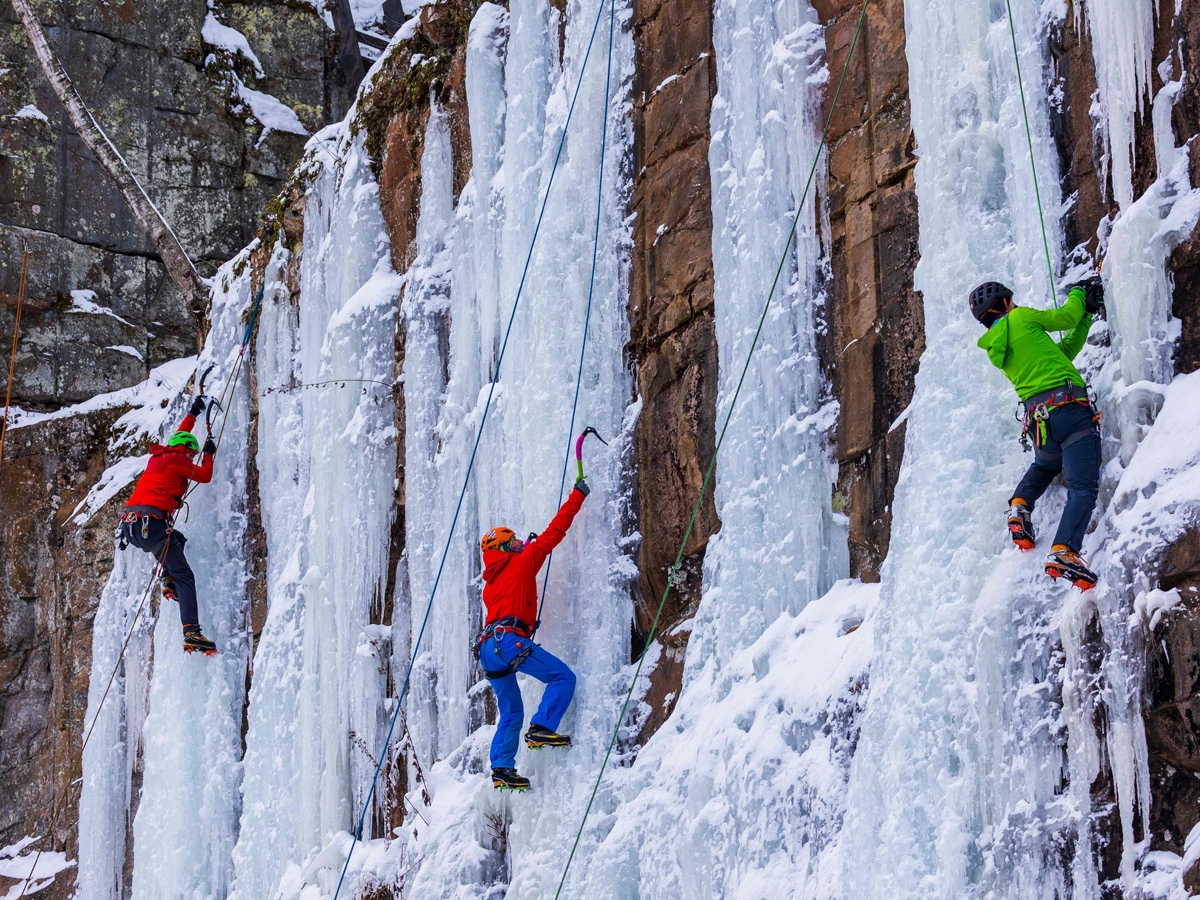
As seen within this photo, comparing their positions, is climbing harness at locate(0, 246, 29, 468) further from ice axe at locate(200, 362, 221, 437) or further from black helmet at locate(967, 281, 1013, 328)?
black helmet at locate(967, 281, 1013, 328)

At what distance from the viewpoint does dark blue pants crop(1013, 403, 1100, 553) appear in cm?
442

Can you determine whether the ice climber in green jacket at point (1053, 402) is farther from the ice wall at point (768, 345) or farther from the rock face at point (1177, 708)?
the ice wall at point (768, 345)

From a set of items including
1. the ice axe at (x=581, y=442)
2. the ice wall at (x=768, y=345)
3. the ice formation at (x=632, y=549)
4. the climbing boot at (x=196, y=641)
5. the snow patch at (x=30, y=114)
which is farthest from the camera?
the snow patch at (x=30, y=114)

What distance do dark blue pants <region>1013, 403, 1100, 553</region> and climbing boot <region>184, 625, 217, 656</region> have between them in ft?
19.8

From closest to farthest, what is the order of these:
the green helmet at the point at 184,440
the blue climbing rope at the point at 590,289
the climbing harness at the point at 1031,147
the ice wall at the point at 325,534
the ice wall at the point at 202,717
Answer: the climbing harness at the point at 1031,147 → the blue climbing rope at the point at 590,289 → the ice wall at the point at 325,534 → the ice wall at the point at 202,717 → the green helmet at the point at 184,440

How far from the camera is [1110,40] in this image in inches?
195

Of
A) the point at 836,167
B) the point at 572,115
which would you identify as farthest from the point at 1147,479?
the point at 572,115

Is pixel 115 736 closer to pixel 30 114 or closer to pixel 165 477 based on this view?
pixel 165 477

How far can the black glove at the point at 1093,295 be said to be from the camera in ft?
15.8

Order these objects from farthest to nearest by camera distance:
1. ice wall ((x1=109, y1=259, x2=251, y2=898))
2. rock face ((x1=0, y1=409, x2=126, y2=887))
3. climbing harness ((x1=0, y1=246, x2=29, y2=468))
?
climbing harness ((x1=0, y1=246, x2=29, y2=468)) < rock face ((x1=0, y1=409, x2=126, y2=887)) < ice wall ((x1=109, y1=259, x2=251, y2=898))

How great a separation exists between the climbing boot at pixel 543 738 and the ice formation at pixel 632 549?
0.29 feet

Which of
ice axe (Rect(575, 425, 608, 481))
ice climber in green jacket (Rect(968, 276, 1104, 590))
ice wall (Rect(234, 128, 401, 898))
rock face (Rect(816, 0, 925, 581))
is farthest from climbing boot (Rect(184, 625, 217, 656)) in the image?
ice climber in green jacket (Rect(968, 276, 1104, 590))

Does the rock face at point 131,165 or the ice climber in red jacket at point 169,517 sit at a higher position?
the rock face at point 131,165

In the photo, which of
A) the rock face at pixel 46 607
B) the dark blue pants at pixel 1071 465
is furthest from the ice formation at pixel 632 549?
the rock face at pixel 46 607
